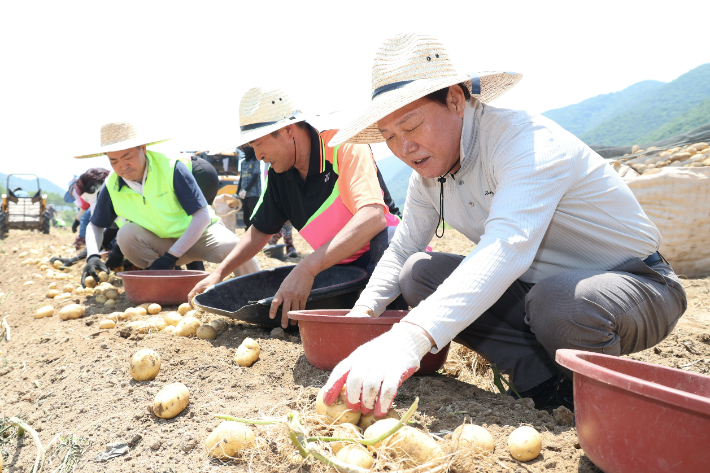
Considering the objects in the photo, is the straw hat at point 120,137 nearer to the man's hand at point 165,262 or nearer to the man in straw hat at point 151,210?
the man in straw hat at point 151,210

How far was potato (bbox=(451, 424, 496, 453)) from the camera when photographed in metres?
1.23

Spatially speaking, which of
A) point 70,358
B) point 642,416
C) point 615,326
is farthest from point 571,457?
point 70,358

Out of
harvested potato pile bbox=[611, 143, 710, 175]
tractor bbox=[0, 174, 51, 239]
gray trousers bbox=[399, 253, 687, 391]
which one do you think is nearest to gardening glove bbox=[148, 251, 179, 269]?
gray trousers bbox=[399, 253, 687, 391]

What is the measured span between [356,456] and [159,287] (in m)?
2.56

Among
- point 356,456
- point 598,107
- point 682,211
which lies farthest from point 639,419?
point 598,107

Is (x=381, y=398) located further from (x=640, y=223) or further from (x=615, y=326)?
(x=640, y=223)

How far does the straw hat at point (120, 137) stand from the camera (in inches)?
144

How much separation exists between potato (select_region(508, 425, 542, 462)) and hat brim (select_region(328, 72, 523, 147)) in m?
0.98

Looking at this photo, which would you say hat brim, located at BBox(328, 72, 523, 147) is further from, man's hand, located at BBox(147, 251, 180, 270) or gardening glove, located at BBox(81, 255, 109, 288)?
gardening glove, located at BBox(81, 255, 109, 288)

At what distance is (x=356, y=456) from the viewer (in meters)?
1.17

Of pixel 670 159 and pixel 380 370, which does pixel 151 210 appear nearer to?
pixel 380 370

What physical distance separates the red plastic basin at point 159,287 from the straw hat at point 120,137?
97 centimetres

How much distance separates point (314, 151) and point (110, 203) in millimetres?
2331

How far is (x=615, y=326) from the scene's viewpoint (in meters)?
1.60
